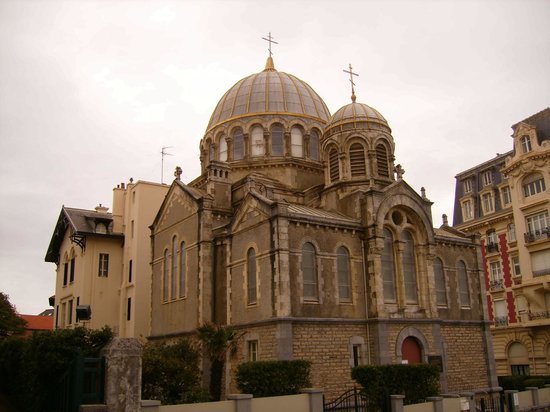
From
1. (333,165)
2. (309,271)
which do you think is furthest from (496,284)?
(309,271)

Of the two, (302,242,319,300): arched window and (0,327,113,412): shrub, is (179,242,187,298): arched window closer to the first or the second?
(302,242,319,300): arched window

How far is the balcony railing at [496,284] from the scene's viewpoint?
39594 millimetres

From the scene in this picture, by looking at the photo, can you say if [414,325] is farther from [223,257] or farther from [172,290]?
[172,290]

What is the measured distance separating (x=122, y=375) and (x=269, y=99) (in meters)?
27.0

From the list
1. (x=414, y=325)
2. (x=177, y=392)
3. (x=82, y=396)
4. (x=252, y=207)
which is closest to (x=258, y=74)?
(x=252, y=207)

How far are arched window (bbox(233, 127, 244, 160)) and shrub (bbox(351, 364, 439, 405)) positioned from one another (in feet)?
58.7

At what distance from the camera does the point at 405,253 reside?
2777 cm

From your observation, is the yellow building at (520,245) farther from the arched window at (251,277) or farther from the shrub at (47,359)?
the shrub at (47,359)

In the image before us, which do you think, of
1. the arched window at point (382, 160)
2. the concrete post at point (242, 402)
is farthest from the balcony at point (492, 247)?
the concrete post at point (242, 402)

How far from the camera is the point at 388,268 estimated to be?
1061 inches

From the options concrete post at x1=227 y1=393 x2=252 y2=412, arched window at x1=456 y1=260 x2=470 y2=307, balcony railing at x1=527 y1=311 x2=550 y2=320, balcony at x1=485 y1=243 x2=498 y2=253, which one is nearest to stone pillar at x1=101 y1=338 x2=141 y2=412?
concrete post at x1=227 y1=393 x2=252 y2=412

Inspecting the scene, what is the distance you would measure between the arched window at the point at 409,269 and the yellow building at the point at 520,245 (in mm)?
12166

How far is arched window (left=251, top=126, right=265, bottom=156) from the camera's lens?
3462 centimetres

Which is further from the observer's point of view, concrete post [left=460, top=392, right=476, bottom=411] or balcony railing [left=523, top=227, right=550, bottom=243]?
balcony railing [left=523, top=227, right=550, bottom=243]
